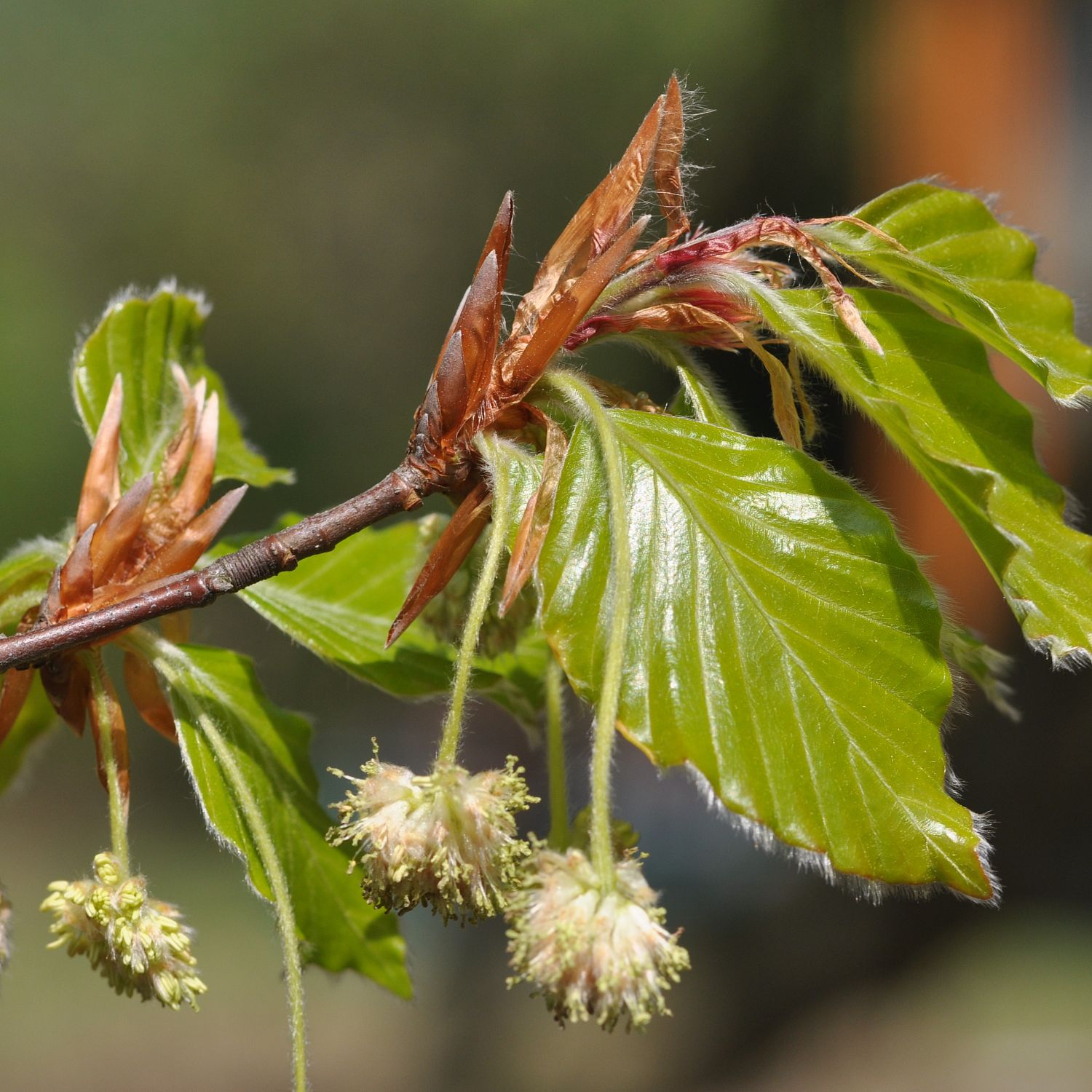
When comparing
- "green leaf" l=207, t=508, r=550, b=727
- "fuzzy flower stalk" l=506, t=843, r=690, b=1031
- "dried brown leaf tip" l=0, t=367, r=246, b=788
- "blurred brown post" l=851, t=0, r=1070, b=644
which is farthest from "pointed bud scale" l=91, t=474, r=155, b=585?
"blurred brown post" l=851, t=0, r=1070, b=644

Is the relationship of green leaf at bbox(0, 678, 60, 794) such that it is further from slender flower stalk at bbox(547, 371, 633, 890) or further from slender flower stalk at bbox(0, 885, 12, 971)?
slender flower stalk at bbox(547, 371, 633, 890)

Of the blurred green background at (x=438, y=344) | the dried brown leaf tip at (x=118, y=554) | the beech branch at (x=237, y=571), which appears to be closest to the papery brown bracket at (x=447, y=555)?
the beech branch at (x=237, y=571)

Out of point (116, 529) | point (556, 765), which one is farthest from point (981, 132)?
point (116, 529)

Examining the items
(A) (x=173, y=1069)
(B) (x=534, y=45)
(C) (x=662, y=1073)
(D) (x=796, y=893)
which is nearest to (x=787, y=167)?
(B) (x=534, y=45)

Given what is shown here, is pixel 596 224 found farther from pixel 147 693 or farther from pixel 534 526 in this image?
pixel 147 693

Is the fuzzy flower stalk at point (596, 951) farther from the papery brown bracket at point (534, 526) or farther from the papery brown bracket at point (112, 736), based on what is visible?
the papery brown bracket at point (112, 736)

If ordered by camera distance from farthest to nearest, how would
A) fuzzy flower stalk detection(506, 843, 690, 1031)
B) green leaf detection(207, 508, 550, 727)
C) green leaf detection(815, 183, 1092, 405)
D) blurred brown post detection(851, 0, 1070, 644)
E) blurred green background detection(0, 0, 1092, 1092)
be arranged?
blurred green background detection(0, 0, 1092, 1092)
blurred brown post detection(851, 0, 1070, 644)
green leaf detection(207, 508, 550, 727)
green leaf detection(815, 183, 1092, 405)
fuzzy flower stalk detection(506, 843, 690, 1031)
